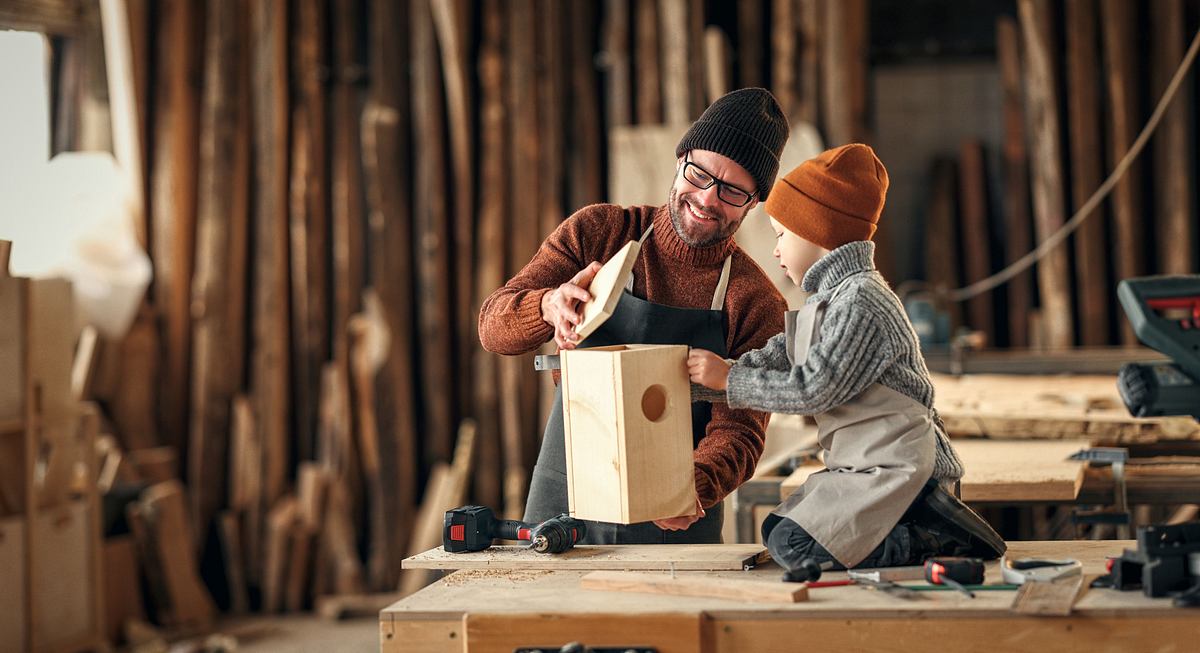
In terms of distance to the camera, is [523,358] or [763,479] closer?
[763,479]

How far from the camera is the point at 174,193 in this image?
639 centimetres

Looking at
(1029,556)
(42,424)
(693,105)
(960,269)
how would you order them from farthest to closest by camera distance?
(960,269) → (693,105) → (42,424) → (1029,556)

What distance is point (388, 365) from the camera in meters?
6.34

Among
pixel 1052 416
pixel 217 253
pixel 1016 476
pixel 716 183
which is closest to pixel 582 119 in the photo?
pixel 217 253

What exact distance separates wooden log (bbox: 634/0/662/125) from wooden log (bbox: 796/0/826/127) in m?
0.75

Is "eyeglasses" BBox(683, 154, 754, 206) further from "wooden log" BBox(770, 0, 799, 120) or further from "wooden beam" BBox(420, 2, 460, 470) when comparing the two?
"wooden beam" BBox(420, 2, 460, 470)

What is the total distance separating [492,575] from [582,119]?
446cm

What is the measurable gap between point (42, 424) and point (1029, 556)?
13.8ft

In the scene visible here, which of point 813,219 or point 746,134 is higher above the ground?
point 746,134

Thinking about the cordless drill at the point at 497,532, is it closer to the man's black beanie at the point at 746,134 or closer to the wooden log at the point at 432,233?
the man's black beanie at the point at 746,134

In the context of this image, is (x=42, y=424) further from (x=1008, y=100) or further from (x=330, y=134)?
(x=1008, y=100)

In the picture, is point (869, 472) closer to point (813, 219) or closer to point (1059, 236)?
point (813, 219)

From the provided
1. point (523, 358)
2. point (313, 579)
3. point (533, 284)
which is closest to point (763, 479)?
point (533, 284)

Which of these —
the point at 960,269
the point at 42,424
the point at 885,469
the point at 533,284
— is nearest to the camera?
the point at 885,469
